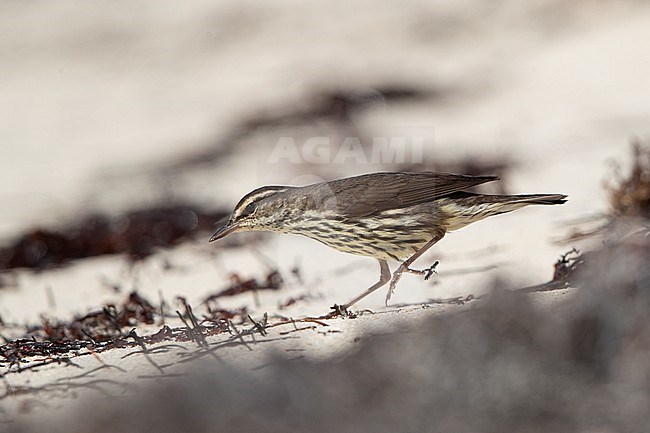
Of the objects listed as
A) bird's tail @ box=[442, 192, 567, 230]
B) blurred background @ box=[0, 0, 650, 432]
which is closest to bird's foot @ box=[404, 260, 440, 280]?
blurred background @ box=[0, 0, 650, 432]

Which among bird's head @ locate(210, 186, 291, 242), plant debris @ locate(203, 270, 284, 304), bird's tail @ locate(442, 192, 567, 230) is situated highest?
bird's head @ locate(210, 186, 291, 242)

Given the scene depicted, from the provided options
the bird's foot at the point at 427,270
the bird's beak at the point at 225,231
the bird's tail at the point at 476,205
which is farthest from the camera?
the bird's beak at the point at 225,231

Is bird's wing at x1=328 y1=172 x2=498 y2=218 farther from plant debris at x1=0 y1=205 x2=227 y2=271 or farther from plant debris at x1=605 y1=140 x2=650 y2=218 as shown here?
plant debris at x1=0 y1=205 x2=227 y2=271

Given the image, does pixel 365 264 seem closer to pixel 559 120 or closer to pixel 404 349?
pixel 404 349

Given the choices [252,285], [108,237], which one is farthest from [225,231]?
[108,237]

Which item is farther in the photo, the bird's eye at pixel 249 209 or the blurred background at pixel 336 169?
the bird's eye at pixel 249 209

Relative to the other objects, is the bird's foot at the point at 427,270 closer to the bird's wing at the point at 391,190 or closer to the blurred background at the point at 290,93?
the bird's wing at the point at 391,190

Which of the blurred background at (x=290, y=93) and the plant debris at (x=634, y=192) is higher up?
the blurred background at (x=290, y=93)

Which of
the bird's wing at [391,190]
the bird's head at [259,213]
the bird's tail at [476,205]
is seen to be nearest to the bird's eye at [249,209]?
the bird's head at [259,213]
